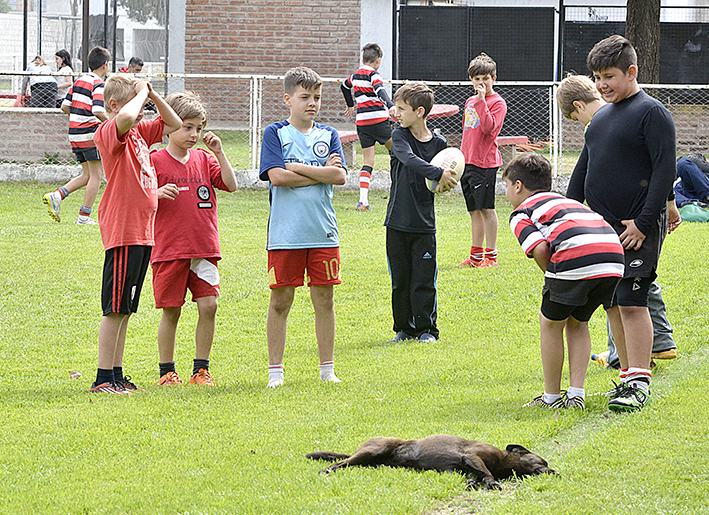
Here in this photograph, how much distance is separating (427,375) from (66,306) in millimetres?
3699

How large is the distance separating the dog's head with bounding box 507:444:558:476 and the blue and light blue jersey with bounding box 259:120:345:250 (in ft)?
6.89

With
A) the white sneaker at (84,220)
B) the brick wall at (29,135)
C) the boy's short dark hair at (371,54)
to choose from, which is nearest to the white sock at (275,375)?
the white sneaker at (84,220)

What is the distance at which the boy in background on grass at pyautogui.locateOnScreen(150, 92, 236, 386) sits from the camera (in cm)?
566

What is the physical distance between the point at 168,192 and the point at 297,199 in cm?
81

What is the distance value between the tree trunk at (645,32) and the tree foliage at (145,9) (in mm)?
11405

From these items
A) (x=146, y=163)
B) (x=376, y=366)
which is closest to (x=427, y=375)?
(x=376, y=366)

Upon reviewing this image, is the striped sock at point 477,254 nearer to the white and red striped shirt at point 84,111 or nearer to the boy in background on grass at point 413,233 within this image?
the boy in background on grass at point 413,233

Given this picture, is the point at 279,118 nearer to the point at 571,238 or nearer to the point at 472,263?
the point at 472,263

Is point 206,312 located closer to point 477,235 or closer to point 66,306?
point 66,306

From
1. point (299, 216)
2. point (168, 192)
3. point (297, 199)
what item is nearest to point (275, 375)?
point (299, 216)

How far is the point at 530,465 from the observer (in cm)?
385

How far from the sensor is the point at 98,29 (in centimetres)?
2048

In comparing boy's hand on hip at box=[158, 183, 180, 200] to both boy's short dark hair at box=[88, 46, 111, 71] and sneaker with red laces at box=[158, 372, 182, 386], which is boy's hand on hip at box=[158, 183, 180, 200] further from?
boy's short dark hair at box=[88, 46, 111, 71]

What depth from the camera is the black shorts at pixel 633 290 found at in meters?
4.92
